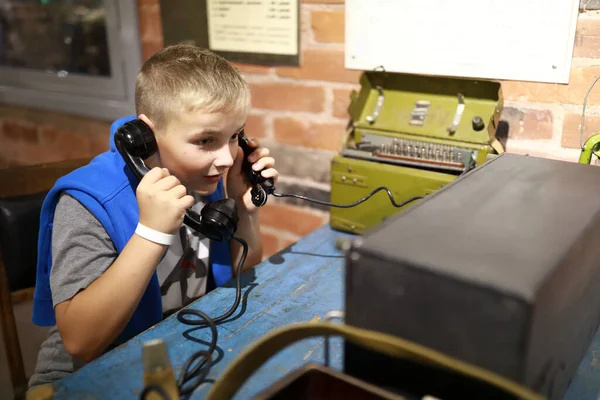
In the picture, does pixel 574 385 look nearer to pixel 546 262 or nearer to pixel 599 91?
pixel 546 262

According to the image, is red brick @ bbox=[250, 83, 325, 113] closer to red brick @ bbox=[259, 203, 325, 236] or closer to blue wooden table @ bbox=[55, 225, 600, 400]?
red brick @ bbox=[259, 203, 325, 236]

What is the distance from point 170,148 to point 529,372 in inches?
26.8

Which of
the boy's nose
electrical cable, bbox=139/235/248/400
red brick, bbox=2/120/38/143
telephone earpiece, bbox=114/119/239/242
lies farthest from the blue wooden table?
red brick, bbox=2/120/38/143

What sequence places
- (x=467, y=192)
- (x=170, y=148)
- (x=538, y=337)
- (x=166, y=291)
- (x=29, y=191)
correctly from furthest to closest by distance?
(x=29, y=191) → (x=166, y=291) → (x=170, y=148) → (x=467, y=192) → (x=538, y=337)

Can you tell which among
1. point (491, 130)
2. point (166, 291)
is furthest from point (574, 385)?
point (166, 291)

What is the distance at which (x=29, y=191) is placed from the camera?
4.03 ft

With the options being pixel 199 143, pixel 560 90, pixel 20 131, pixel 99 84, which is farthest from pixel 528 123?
pixel 20 131

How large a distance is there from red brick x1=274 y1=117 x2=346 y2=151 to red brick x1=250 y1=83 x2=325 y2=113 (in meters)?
0.04

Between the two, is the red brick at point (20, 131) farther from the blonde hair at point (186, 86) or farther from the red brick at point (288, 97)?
the blonde hair at point (186, 86)

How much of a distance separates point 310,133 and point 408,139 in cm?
37

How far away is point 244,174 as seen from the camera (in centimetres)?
115

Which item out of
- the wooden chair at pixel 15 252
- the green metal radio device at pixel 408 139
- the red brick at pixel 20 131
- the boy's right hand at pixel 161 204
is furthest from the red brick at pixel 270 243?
the red brick at pixel 20 131

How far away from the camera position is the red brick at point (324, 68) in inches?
52.2

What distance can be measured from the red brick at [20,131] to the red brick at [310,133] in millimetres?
1284
